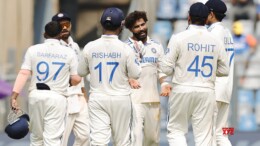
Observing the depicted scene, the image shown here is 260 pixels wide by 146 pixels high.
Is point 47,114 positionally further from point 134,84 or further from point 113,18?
point 113,18

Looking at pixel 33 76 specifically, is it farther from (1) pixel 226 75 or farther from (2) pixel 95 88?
(1) pixel 226 75

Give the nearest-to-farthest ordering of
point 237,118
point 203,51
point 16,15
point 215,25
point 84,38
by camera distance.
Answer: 1. point 203,51
2. point 215,25
3. point 237,118
4. point 16,15
5. point 84,38

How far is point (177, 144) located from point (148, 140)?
1578 mm

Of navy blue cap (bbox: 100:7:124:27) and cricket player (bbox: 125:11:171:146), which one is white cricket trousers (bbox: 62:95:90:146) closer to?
cricket player (bbox: 125:11:171:146)

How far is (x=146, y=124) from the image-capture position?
1477 cm

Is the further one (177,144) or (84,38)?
(84,38)

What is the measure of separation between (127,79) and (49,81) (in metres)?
1.02

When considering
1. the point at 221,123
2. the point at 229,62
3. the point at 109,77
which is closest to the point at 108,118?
the point at 109,77

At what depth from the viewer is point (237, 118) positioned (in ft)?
59.4

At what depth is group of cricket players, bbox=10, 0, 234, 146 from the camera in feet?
43.3

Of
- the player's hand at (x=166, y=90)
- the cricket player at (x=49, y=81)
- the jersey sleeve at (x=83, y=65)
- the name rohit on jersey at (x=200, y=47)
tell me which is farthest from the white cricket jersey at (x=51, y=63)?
the name rohit on jersey at (x=200, y=47)

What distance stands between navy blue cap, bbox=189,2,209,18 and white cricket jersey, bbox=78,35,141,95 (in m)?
0.87

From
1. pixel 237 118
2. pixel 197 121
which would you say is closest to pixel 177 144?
pixel 197 121

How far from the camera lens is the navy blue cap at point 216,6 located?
1402cm
